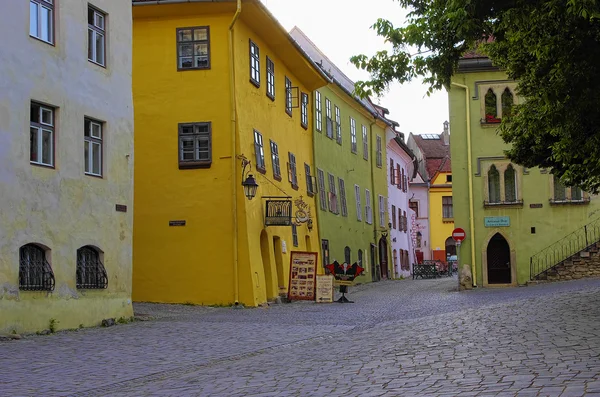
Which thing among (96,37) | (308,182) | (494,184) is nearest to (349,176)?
(308,182)

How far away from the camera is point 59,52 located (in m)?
18.5

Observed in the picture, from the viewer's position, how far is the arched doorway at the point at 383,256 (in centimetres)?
4966

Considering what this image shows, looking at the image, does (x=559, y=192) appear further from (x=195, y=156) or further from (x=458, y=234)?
(x=195, y=156)

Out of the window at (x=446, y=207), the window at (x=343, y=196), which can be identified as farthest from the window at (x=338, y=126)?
the window at (x=446, y=207)

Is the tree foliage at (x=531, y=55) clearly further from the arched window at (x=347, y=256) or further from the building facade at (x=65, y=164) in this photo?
the arched window at (x=347, y=256)

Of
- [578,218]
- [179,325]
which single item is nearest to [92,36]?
[179,325]

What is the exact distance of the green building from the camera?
3444 centimetres

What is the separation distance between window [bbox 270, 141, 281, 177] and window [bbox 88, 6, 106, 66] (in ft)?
33.2

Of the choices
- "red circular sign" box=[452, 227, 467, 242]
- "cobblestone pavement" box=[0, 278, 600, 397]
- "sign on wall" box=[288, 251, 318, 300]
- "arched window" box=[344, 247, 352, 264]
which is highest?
"red circular sign" box=[452, 227, 467, 242]

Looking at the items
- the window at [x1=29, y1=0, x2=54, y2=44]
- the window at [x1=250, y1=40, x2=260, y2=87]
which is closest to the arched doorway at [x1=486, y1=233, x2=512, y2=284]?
the window at [x1=250, y1=40, x2=260, y2=87]

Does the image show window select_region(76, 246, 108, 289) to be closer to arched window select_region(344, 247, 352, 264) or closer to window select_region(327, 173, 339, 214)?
window select_region(327, 173, 339, 214)

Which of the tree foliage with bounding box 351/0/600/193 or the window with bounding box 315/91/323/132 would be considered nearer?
the tree foliage with bounding box 351/0/600/193

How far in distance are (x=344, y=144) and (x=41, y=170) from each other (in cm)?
2648

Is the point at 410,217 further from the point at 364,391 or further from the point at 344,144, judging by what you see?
the point at 364,391
